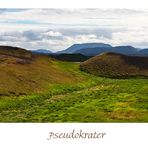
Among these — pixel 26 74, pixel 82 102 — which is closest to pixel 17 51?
pixel 26 74

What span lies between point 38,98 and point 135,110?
9.17 meters

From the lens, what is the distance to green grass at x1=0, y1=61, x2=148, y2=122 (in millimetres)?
22625

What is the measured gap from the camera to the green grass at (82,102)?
22.6 meters

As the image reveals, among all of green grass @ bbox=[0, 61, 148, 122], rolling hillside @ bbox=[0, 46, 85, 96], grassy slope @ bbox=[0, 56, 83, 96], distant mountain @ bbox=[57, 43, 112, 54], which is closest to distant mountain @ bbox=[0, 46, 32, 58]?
rolling hillside @ bbox=[0, 46, 85, 96]

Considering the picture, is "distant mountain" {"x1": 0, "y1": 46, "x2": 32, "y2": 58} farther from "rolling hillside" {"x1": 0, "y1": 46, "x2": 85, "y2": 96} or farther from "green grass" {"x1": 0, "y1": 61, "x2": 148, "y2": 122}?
"green grass" {"x1": 0, "y1": 61, "x2": 148, "y2": 122}

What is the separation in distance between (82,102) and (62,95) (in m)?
4.74

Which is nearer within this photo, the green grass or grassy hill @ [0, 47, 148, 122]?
the green grass

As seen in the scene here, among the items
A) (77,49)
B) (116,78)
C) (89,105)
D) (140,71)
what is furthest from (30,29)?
(116,78)

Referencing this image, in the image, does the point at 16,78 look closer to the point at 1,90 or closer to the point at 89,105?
the point at 1,90

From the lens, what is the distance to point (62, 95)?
3234 centimetres

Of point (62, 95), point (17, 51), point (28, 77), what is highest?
point (17, 51)

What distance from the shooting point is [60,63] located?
125ft

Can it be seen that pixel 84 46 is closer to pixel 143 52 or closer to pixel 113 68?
pixel 143 52

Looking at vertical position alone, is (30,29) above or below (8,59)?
above
